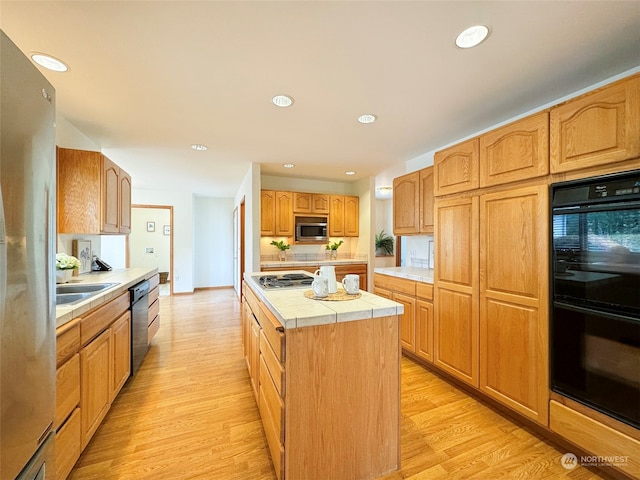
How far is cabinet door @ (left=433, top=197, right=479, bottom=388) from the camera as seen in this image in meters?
2.11

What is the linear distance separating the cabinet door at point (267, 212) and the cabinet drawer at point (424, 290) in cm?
261

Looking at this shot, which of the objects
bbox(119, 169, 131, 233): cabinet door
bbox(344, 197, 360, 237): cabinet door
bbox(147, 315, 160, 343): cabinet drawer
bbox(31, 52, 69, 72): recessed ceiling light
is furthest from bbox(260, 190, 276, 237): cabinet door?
bbox(31, 52, 69, 72): recessed ceiling light

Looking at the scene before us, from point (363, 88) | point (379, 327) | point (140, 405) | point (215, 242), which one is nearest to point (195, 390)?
point (140, 405)

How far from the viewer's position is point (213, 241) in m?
6.68

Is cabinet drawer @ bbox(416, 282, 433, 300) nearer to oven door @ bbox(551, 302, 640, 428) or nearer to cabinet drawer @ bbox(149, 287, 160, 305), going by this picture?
oven door @ bbox(551, 302, 640, 428)

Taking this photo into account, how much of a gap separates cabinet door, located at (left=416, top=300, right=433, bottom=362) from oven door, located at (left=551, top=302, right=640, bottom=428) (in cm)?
99

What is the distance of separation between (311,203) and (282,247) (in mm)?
935

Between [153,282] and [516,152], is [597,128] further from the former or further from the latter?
[153,282]

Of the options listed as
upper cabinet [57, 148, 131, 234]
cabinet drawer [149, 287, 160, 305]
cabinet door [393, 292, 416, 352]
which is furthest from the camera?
cabinet drawer [149, 287, 160, 305]

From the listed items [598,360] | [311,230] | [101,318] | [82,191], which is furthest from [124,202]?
[598,360]

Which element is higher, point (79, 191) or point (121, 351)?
point (79, 191)

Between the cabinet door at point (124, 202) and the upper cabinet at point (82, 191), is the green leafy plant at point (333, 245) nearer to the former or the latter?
the cabinet door at point (124, 202)

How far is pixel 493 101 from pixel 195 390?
3400mm

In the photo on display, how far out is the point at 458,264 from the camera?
7.41 ft
